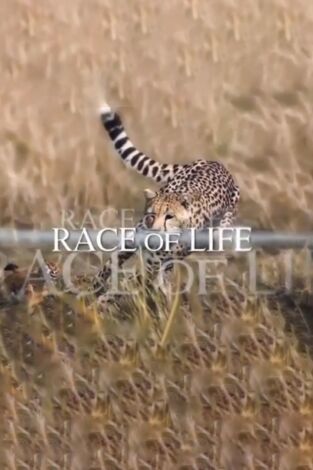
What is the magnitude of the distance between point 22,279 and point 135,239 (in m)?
0.26

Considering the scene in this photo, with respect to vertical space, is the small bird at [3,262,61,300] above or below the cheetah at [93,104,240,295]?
below

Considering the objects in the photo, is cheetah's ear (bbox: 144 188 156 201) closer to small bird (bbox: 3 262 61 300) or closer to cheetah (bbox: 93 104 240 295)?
cheetah (bbox: 93 104 240 295)

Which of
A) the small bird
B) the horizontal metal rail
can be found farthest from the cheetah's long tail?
the small bird

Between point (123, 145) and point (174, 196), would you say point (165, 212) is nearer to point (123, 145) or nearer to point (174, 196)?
point (174, 196)

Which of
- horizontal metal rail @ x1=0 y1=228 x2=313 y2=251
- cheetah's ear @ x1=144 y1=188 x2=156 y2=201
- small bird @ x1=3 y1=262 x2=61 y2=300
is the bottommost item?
small bird @ x1=3 y1=262 x2=61 y2=300

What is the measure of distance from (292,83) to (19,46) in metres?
0.61

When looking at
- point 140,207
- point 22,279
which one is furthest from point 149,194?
point 22,279

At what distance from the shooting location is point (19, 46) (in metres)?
1.60

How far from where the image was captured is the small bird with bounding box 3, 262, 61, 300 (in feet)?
5.25

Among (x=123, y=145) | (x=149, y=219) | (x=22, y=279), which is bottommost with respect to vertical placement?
(x=22, y=279)

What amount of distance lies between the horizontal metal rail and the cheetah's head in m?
0.02

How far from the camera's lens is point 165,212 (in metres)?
1.63

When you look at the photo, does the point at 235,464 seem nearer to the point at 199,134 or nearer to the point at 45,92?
the point at 199,134

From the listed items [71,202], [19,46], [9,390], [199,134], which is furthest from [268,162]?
[9,390]
